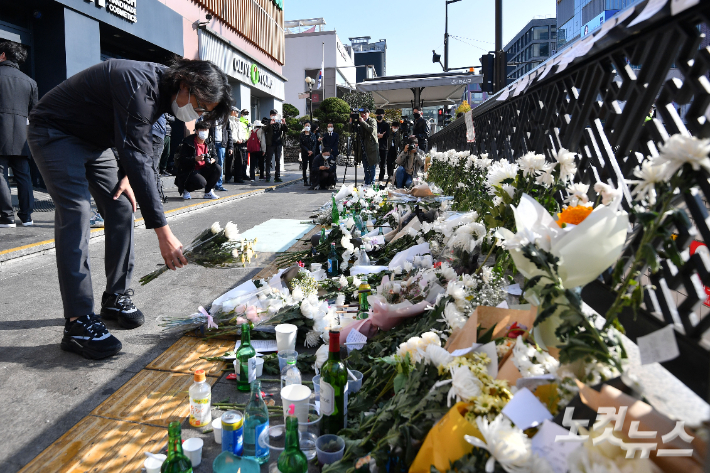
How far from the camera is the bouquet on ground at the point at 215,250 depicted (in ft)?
11.7

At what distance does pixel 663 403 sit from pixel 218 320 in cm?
273

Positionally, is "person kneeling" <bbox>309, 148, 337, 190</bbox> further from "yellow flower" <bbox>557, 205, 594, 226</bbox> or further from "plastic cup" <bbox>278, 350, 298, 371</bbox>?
"yellow flower" <bbox>557, 205, 594, 226</bbox>

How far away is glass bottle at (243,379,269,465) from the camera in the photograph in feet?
6.48

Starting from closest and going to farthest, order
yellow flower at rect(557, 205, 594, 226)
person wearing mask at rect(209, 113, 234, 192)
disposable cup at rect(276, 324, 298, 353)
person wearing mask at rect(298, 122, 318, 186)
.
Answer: yellow flower at rect(557, 205, 594, 226)
disposable cup at rect(276, 324, 298, 353)
person wearing mask at rect(209, 113, 234, 192)
person wearing mask at rect(298, 122, 318, 186)

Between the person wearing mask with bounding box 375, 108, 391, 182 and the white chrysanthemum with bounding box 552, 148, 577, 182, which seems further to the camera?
the person wearing mask with bounding box 375, 108, 391, 182

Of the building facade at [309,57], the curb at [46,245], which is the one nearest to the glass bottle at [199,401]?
the curb at [46,245]

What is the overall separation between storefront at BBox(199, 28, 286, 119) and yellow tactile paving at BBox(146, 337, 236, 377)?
517 inches

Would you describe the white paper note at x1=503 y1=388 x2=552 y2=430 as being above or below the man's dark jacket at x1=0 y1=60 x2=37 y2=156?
below

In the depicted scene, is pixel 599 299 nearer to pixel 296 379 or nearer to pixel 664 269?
pixel 664 269

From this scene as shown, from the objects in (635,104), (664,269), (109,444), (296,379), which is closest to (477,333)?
(664,269)

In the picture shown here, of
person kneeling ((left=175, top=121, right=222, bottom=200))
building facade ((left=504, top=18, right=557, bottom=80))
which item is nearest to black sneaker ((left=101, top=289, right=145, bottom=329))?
person kneeling ((left=175, top=121, right=222, bottom=200))

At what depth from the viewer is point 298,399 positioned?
6.91 ft

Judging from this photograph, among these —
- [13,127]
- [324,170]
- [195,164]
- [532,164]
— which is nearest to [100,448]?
[532,164]

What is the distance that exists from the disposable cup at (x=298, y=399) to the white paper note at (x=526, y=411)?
1.06 meters
